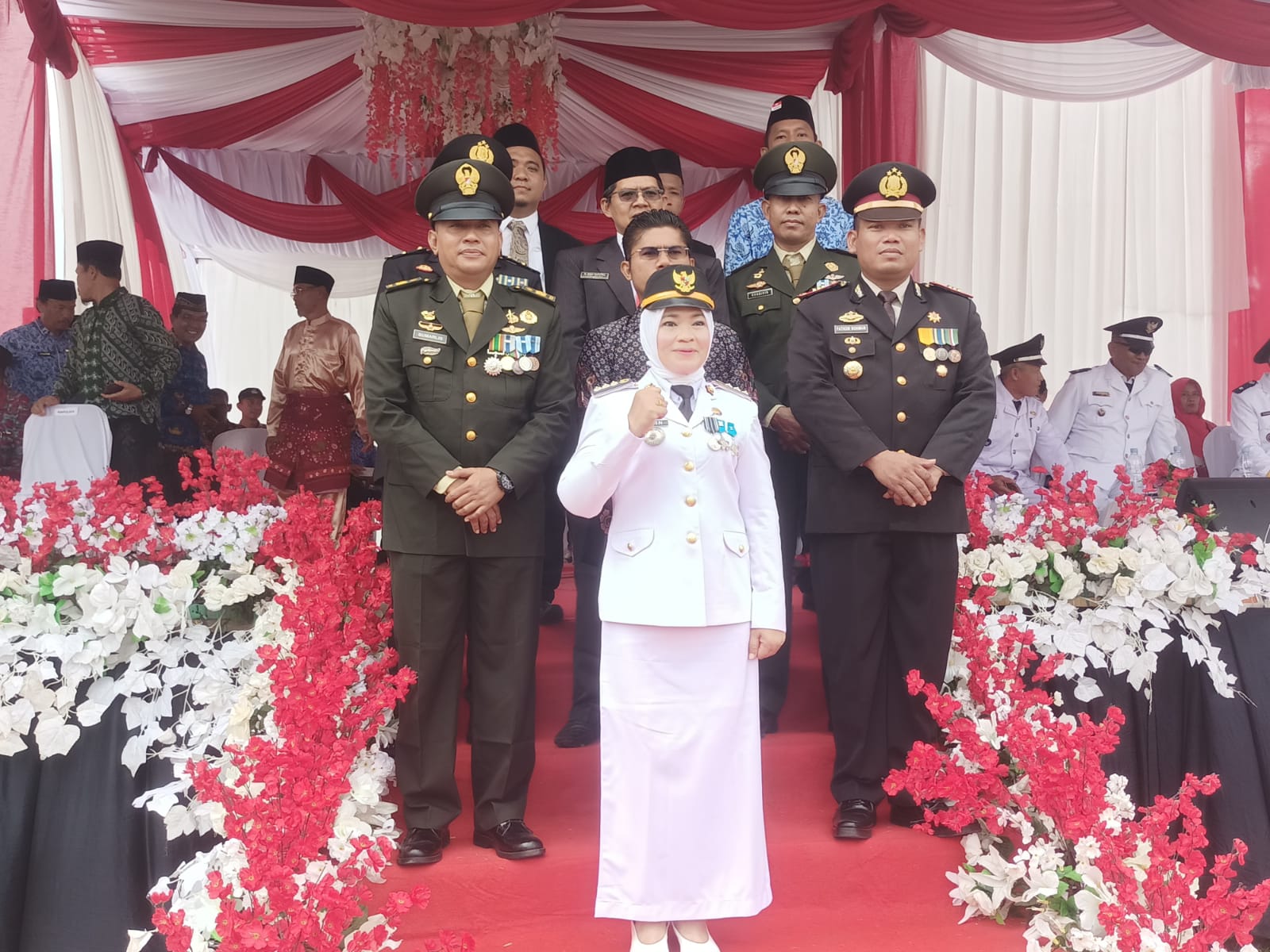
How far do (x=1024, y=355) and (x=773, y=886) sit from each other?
346 cm

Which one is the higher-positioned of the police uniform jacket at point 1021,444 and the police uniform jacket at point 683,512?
the police uniform jacket at point 1021,444

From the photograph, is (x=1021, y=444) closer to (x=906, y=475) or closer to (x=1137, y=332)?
(x=1137, y=332)

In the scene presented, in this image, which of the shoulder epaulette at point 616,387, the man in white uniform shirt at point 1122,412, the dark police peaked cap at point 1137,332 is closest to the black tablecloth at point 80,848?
the shoulder epaulette at point 616,387

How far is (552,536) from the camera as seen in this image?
3.46 meters

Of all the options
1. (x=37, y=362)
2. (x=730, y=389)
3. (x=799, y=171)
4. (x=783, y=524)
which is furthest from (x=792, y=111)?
(x=37, y=362)

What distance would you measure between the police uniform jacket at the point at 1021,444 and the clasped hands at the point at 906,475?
232 cm

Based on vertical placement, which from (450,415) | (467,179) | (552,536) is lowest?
(552,536)

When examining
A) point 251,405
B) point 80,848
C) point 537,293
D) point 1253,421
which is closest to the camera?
point 80,848

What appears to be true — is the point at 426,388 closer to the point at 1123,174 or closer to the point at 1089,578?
the point at 1089,578

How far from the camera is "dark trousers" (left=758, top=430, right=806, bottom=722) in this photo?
311 centimetres

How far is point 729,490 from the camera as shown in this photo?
232 cm

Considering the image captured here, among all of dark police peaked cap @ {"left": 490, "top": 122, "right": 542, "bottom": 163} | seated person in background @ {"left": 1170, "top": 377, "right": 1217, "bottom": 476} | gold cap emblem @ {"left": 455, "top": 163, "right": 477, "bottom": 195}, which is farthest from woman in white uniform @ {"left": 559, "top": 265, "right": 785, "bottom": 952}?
seated person in background @ {"left": 1170, "top": 377, "right": 1217, "bottom": 476}

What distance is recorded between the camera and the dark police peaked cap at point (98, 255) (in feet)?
14.6

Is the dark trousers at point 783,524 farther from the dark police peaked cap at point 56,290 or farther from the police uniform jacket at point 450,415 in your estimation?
the dark police peaked cap at point 56,290
